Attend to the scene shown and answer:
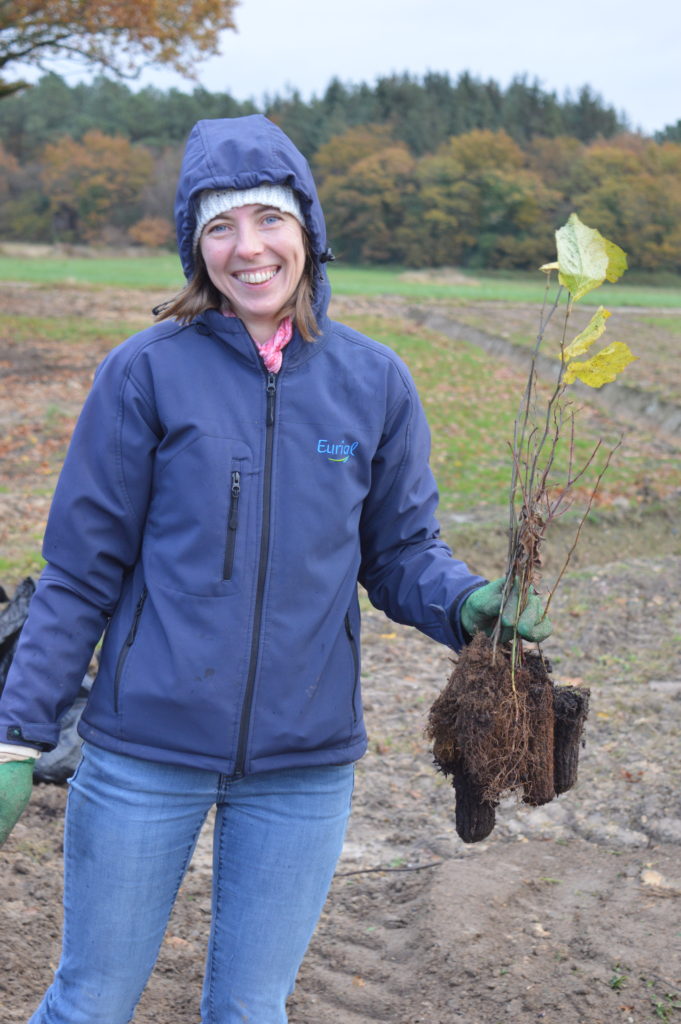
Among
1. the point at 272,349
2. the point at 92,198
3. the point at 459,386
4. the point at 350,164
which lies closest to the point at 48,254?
the point at 92,198

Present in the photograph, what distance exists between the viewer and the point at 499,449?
1160cm

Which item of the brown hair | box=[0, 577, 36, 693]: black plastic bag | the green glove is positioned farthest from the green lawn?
the green glove

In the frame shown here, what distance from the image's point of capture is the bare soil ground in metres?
3.18

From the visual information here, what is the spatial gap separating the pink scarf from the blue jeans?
775 millimetres

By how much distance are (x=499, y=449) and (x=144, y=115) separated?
7430 centimetres

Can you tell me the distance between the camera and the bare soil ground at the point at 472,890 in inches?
125

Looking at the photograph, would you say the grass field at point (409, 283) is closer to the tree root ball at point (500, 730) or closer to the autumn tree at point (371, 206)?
the autumn tree at point (371, 206)

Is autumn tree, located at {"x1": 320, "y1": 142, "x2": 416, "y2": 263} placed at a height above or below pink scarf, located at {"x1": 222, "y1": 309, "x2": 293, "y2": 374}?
above

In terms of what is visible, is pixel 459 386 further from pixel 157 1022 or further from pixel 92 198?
pixel 92 198

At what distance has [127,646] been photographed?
6.52 ft

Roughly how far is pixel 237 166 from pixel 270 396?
44 cm

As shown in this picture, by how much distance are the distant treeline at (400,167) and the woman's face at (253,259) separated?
154 ft

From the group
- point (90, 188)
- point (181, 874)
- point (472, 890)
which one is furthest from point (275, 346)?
point (90, 188)

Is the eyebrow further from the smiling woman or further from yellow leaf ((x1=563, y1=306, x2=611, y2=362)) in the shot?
yellow leaf ((x1=563, y1=306, x2=611, y2=362))
